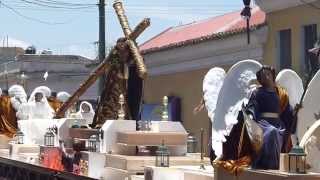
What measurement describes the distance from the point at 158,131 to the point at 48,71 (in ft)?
90.6

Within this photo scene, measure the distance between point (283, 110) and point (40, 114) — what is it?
33.5ft

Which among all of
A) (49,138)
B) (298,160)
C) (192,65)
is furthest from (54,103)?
(298,160)

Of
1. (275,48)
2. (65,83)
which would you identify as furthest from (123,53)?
(65,83)

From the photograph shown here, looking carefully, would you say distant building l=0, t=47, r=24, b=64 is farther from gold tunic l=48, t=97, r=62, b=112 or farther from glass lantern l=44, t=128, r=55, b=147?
glass lantern l=44, t=128, r=55, b=147

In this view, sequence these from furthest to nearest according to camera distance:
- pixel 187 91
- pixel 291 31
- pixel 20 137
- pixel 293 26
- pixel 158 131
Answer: pixel 187 91, pixel 291 31, pixel 293 26, pixel 20 137, pixel 158 131

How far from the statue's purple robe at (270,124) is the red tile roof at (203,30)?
10848 mm

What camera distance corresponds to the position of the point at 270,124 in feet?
22.1

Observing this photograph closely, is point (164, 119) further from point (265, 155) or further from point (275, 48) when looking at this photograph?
point (275, 48)

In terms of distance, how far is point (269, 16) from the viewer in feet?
57.3

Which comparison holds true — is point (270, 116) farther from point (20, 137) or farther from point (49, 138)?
point (20, 137)

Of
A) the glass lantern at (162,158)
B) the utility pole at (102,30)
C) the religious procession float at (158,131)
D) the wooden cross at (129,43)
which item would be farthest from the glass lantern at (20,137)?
the glass lantern at (162,158)

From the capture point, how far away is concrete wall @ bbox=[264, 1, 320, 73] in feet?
53.4

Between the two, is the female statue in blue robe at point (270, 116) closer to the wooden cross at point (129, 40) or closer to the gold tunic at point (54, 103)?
the wooden cross at point (129, 40)

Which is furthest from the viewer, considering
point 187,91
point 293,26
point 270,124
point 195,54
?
point 187,91
